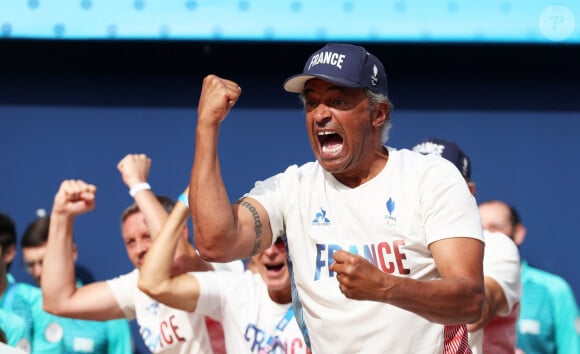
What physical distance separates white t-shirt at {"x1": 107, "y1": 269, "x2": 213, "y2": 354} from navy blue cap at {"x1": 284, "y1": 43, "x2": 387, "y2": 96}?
155 cm

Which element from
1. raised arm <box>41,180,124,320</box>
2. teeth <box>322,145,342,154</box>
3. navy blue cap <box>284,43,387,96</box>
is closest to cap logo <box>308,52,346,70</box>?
navy blue cap <box>284,43,387,96</box>

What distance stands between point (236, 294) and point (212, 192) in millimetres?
1415

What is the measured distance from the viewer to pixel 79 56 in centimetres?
571

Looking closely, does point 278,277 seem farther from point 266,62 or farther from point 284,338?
point 266,62

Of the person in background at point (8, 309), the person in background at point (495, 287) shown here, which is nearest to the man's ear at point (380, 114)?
the person in background at point (495, 287)

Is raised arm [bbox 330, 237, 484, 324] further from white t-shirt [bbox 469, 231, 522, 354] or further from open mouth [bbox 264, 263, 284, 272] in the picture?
open mouth [bbox 264, 263, 284, 272]

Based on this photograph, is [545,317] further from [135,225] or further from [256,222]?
[256,222]

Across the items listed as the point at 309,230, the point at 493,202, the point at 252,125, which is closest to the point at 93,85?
the point at 252,125

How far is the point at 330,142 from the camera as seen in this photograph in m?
2.71

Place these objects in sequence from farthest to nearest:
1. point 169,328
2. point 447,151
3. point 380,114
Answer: point 169,328
point 447,151
point 380,114

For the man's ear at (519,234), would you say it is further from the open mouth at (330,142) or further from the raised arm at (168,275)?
the open mouth at (330,142)

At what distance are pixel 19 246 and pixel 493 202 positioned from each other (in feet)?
8.33

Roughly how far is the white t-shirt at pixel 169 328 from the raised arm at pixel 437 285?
1696 millimetres

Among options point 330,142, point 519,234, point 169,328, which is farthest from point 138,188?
point 519,234
